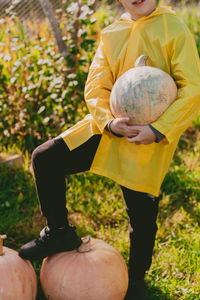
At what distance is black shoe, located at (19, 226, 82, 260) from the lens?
7.83 ft

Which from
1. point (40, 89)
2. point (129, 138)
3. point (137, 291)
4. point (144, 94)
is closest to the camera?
point (144, 94)

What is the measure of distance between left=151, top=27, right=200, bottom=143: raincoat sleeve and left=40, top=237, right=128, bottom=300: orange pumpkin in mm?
893

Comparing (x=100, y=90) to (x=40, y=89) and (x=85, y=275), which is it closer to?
(x=85, y=275)

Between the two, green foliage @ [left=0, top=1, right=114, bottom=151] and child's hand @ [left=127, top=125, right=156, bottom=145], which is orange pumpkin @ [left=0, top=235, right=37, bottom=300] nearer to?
child's hand @ [left=127, top=125, right=156, bottom=145]

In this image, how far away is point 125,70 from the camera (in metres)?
2.24

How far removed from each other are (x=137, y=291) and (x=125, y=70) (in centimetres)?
147

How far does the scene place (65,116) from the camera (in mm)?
3881

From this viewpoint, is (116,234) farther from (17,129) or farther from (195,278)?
(17,129)

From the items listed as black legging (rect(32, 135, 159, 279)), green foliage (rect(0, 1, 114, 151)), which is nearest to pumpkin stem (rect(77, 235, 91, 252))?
black legging (rect(32, 135, 159, 279))

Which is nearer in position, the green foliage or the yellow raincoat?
the yellow raincoat

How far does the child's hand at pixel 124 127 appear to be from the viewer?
6.63ft

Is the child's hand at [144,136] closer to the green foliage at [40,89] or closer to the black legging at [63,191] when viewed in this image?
the black legging at [63,191]

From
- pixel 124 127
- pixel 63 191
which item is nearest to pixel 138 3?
pixel 124 127

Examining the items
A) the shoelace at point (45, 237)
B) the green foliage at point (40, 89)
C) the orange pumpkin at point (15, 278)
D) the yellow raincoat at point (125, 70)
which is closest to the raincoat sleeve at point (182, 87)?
the yellow raincoat at point (125, 70)
